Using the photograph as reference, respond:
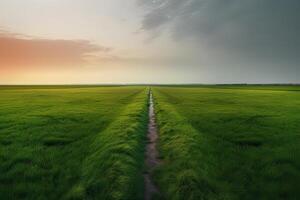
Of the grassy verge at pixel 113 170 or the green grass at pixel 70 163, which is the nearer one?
the grassy verge at pixel 113 170

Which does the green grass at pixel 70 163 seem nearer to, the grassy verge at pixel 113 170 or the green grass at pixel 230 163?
the grassy verge at pixel 113 170

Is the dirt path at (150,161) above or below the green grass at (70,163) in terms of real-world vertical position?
below

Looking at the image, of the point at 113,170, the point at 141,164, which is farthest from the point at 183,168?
the point at 113,170

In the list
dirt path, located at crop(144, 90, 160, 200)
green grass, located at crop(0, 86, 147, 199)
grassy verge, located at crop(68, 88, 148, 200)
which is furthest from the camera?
dirt path, located at crop(144, 90, 160, 200)

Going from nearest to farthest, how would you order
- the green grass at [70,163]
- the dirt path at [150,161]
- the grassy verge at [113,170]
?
the grassy verge at [113,170], the green grass at [70,163], the dirt path at [150,161]

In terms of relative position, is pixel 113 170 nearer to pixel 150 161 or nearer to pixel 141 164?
pixel 141 164

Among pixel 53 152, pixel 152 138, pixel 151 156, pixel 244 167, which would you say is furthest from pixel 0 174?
pixel 244 167

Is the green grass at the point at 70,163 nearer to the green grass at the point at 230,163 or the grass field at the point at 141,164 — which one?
the grass field at the point at 141,164

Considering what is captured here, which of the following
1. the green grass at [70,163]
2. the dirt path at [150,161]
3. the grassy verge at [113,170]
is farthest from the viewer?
the dirt path at [150,161]

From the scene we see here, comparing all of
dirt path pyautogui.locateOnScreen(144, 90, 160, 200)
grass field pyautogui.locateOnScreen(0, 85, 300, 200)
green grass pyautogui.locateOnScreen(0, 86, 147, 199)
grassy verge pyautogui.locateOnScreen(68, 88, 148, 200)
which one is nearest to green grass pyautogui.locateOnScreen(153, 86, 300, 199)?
grass field pyautogui.locateOnScreen(0, 85, 300, 200)

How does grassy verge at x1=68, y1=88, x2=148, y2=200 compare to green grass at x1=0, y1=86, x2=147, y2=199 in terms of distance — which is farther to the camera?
green grass at x1=0, y1=86, x2=147, y2=199

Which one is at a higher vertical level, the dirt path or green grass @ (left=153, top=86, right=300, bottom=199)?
green grass @ (left=153, top=86, right=300, bottom=199)

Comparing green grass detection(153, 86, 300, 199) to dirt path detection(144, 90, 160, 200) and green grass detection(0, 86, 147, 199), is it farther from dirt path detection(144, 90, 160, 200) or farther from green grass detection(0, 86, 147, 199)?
green grass detection(0, 86, 147, 199)

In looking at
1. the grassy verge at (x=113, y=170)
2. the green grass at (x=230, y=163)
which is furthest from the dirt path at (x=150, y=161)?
the green grass at (x=230, y=163)
